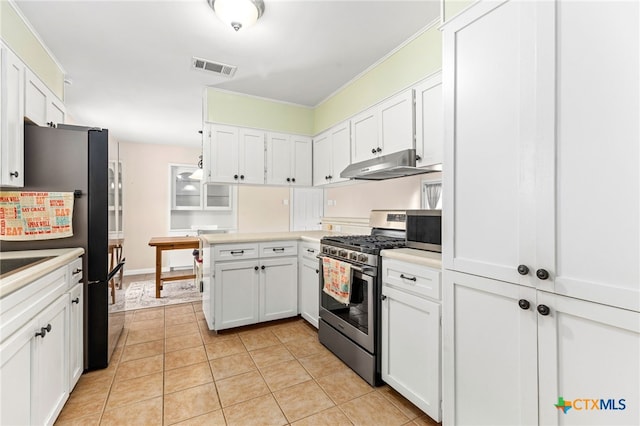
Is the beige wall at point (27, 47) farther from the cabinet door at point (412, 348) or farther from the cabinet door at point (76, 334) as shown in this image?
the cabinet door at point (412, 348)

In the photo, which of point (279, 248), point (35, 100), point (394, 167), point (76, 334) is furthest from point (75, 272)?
point (394, 167)

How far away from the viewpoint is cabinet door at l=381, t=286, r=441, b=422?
1.61 meters

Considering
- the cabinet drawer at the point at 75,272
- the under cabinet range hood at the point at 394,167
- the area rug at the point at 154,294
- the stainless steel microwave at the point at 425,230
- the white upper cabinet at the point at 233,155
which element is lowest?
the area rug at the point at 154,294

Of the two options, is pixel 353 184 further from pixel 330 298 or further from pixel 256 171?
pixel 330 298

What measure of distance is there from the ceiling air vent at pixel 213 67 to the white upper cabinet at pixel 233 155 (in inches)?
23.3

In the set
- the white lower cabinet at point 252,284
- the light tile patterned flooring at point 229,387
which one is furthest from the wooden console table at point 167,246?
the white lower cabinet at point 252,284

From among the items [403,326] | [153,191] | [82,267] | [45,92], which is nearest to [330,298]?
[403,326]

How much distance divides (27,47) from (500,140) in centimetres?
306

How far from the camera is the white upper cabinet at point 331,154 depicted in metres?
3.14

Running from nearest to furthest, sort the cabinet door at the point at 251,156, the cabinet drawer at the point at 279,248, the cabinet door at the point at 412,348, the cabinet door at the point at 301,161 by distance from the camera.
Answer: the cabinet door at the point at 412,348 < the cabinet drawer at the point at 279,248 < the cabinet door at the point at 251,156 < the cabinet door at the point at 301,161

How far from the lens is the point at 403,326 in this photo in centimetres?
182

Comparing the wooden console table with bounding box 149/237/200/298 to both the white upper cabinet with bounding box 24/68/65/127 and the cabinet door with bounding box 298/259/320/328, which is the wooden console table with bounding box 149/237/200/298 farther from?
the cabinet door with bounding box 298/259/320/328

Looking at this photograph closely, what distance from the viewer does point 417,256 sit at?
177 centimetres

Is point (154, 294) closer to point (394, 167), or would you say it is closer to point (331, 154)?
point (331, 154)
